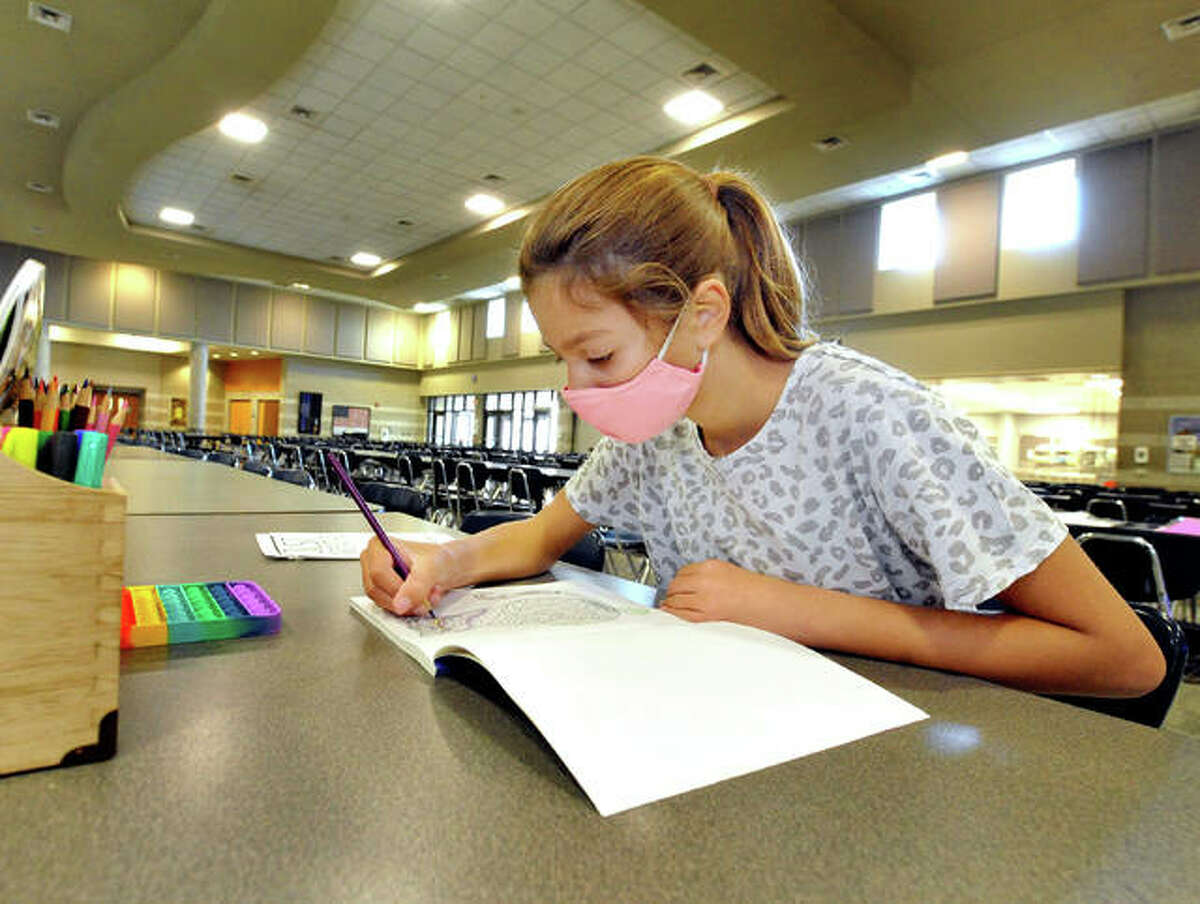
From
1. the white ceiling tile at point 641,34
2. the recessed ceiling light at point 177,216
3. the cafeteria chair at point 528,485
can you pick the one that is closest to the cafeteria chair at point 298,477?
the cafeteria chair at point 528,485

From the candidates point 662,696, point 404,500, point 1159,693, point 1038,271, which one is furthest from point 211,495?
point 1038,271

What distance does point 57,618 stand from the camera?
40cm

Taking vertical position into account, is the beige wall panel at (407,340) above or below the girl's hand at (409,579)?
above

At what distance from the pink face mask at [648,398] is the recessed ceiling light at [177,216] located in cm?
1089

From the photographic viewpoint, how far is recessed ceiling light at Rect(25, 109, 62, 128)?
21.9 feet

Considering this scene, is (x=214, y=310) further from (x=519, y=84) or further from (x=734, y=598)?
(x=734, y=598)

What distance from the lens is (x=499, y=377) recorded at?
15.3 m

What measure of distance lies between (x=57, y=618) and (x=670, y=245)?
0.65m

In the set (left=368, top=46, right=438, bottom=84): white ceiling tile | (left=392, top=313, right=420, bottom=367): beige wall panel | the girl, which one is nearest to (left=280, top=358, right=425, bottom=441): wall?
(left=392, top=313, right=420, bottom=367): beige wall panel

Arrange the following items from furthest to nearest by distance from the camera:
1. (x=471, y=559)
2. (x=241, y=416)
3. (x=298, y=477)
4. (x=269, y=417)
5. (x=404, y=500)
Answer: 1. (x=241, y=416)
2. (x=269, y=417)
3. (x=298, y=477)
4. (x=404, y=500)
5. (x=471, y=559)

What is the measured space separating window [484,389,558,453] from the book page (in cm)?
1242

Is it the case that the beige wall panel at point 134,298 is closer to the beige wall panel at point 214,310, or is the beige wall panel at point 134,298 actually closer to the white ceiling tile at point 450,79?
the beige wall panel at point 214,310

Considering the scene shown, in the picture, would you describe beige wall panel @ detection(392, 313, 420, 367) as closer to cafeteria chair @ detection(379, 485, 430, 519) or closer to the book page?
cafeteria chair @ detection(379, 485, 430, 519)

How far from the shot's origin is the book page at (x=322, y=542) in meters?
1.17
